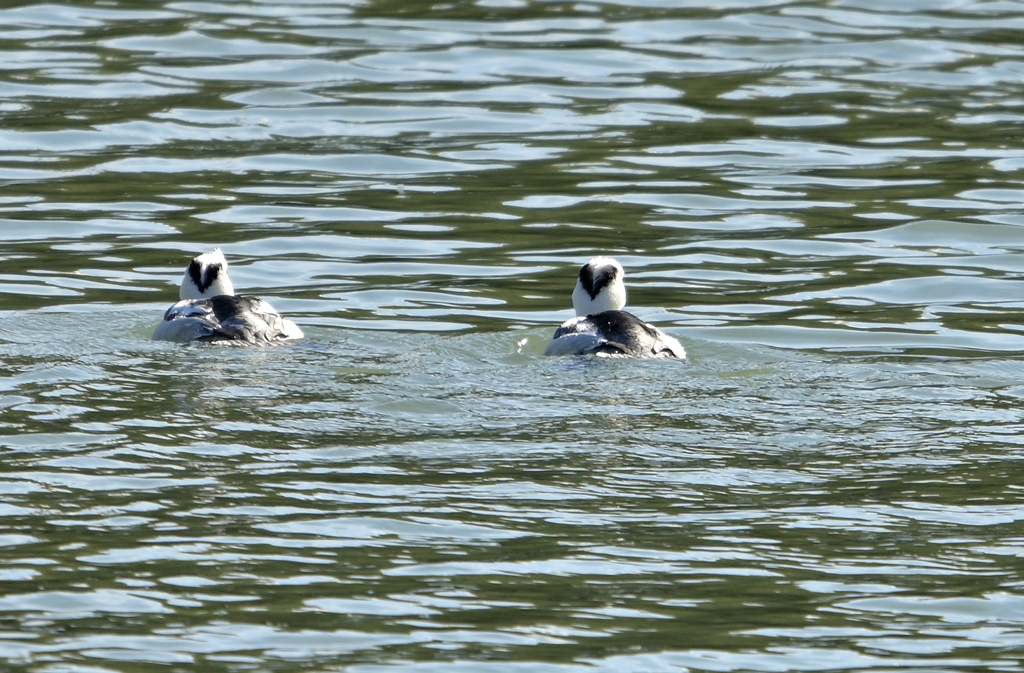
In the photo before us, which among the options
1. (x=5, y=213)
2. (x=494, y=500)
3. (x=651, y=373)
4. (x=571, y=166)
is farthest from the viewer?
(x=571, y=166)

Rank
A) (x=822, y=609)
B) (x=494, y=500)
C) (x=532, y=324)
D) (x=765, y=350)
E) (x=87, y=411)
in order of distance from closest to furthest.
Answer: (x=822, y=609) < (x=494, y=500) < (x=87, y=411) < (x=765, y=350) < (x=532, y=324)

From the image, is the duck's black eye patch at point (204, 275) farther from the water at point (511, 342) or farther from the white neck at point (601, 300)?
the white neck at point (601, 300)

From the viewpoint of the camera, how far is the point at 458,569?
687cm

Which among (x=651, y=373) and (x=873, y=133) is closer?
(x=651, y=373)

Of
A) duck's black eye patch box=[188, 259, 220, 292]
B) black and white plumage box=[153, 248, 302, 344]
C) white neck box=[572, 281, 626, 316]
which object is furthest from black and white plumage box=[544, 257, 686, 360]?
duck's black eye patch box=[188, 259, 220, 292]

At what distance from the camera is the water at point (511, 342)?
6.52 metres

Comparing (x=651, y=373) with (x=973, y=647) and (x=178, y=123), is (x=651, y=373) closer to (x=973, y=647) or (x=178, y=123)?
(x=973, y=647)

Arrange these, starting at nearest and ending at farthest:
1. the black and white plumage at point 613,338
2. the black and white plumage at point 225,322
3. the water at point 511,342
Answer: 1. the water at point 511,342
2. the black and white plumage at point 613,338
3. the black and white plumage at point 225,322

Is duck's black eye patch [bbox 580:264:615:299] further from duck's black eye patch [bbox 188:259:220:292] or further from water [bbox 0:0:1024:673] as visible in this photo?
duck's black eye patch [bbox 188:259:220:292]

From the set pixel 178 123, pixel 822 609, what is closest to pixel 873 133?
pixel 178 123

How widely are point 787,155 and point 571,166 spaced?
7.51 feet

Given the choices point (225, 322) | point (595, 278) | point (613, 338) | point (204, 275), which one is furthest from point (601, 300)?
point (204, 275)

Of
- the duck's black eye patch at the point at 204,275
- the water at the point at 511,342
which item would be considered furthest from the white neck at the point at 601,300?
the duck's black eye patch at the point at 204,275

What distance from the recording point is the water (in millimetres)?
6516
